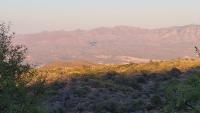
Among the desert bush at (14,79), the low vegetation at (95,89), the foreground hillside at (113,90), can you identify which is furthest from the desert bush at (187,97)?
the foreground hillside at (113,90)

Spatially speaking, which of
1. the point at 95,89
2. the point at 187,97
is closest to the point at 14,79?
the point at 187,97

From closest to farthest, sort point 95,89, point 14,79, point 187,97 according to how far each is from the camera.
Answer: point 187,97 < point 14,79 < point 95,89

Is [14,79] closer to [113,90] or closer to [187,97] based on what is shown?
[187,97]

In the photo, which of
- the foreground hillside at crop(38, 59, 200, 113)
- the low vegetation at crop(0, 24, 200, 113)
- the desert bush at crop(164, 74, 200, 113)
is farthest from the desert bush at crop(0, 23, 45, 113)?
the foreground hillside at crop(38, 59, 200, 113)

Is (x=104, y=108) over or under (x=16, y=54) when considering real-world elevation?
under

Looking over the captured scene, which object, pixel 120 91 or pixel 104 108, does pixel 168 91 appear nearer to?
pixel 104 108

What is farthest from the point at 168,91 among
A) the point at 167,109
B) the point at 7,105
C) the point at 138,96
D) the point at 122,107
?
the point at 138,96

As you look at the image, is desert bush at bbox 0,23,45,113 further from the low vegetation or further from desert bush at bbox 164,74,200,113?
desert bush at bbox 164,74,200,113

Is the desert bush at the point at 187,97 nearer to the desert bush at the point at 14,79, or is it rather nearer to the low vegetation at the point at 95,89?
the low vegetation at the point at 95,89
